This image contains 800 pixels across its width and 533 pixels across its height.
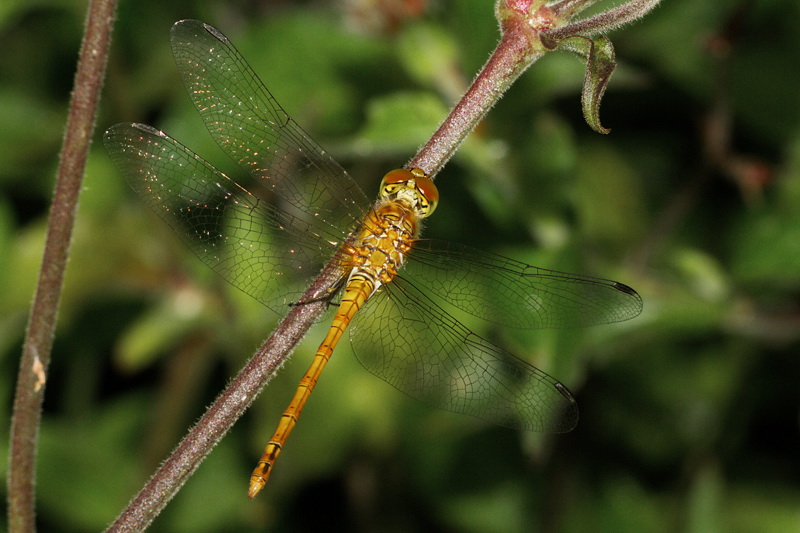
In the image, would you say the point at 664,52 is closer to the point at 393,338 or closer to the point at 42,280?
the point at 393,338

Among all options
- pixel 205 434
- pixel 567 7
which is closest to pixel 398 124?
pixel 567 7

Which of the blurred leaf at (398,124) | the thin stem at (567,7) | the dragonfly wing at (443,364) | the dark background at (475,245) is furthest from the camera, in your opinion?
the dark background at (475,245)

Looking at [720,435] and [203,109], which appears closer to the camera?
[203,109]

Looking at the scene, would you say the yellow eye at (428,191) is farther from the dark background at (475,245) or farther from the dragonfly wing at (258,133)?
the dark background at (475,245)

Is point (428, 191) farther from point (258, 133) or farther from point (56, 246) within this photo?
point (56, 246)

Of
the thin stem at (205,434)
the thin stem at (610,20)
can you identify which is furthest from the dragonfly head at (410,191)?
the thin stem at (205,434)

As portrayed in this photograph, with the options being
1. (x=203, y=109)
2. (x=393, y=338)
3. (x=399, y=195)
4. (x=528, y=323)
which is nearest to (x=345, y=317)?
(x=393, y=338)

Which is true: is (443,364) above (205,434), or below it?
above
